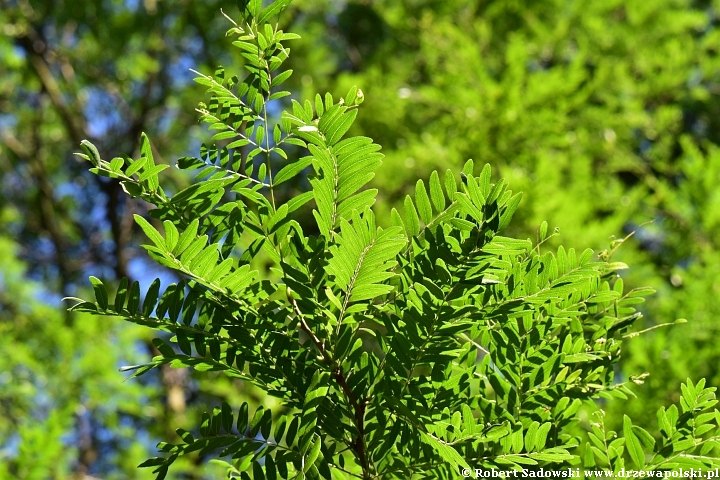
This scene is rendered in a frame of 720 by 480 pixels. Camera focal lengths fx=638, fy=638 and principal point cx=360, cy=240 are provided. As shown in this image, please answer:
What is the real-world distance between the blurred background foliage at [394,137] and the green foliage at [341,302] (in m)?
0.70

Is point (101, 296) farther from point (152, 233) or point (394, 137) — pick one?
point (394, 137)

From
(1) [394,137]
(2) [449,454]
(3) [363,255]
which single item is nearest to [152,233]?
(3) [363,255]

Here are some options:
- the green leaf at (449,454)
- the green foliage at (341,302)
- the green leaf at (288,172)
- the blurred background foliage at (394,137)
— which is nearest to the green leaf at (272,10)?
the green foliage at (341,302)

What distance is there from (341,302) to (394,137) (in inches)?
127

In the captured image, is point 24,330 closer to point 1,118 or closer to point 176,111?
point 176,111

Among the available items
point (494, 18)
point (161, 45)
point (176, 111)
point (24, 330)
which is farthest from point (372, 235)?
point (176, 111)

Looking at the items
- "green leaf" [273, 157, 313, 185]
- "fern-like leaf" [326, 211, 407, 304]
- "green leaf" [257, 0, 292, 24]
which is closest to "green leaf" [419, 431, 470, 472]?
"fern-like leaf" [326, 211, 407, 304]

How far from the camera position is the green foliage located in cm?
59

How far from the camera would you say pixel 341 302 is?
0.64 meters

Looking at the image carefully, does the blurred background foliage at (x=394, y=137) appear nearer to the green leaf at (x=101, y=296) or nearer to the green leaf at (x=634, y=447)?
the green leaf at (x=634, y=447)

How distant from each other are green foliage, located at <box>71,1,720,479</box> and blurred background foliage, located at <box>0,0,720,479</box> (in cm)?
70

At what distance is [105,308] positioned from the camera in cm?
60

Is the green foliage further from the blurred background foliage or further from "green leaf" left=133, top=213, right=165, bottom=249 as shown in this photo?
the blurred background foliage

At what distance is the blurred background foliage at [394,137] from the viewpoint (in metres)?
2.29
